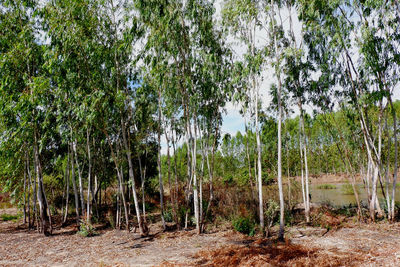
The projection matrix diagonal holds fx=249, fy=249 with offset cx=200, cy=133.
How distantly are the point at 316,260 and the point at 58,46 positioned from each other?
851 cm

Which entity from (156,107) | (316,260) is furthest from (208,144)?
(316,260)

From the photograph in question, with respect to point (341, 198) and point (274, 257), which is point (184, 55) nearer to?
point (274, 257)

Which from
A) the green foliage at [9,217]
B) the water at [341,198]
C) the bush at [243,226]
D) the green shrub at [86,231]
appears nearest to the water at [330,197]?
the water at [341,198]

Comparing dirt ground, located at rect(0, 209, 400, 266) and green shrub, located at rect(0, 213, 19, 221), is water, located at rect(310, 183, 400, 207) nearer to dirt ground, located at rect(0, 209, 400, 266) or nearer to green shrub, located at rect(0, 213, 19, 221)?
dirt ground, located at rect(0, 209, 400, 266)

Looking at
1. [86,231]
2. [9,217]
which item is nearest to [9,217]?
[9,217]

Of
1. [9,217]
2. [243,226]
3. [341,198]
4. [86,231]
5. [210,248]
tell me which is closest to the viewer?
[210,248]

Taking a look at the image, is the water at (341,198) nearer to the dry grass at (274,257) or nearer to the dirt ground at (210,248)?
the dirt ground at (210,248)

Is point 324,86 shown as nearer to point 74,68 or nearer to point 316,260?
point 316,260

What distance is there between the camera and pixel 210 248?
6.65 meters

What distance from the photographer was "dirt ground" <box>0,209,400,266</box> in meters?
5.31

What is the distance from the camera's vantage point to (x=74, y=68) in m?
7.71

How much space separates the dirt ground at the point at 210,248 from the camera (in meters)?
5.31

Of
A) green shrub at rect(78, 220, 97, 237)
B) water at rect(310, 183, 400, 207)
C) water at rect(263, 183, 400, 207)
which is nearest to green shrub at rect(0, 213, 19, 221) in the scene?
green shrub at rect(78, 220, 97, 237)

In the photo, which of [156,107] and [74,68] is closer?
[74,68]
